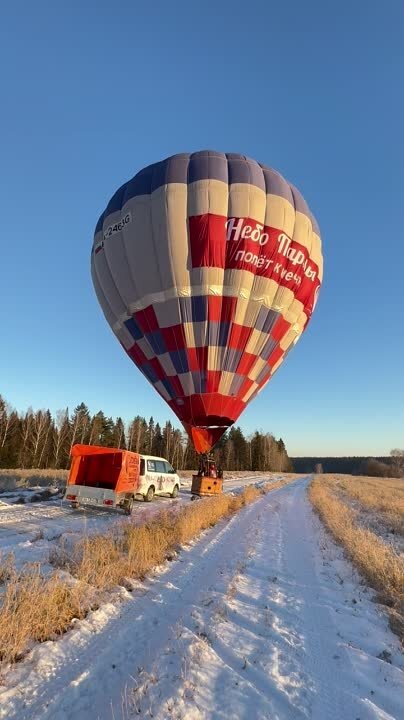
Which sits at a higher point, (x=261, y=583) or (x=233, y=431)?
(x=233, y=431)

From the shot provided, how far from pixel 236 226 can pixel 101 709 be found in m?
15.1

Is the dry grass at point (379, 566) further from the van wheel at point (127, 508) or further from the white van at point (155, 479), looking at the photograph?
the white van at point (155, 479)

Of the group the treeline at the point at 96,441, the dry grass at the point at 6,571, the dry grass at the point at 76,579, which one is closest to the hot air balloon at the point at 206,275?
the dry grass at the point at 76,579

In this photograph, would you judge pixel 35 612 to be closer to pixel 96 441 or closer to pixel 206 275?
pixel 206 275

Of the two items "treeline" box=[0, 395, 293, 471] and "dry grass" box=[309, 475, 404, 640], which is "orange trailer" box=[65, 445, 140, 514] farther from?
"treeline" box=[0, 395, 293, 471]

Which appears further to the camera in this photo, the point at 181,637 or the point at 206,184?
the point at 206,184

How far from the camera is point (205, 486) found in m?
18.2

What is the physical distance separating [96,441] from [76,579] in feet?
218

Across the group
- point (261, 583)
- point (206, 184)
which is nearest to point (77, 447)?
point (261, 583)

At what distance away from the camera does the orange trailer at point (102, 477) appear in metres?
14.0

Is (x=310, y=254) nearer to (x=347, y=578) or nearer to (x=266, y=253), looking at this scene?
(x=266, y=253)

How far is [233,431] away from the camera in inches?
4333

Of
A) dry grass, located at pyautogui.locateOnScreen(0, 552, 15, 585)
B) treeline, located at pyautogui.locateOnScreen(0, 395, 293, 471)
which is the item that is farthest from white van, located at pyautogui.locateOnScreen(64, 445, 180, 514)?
treeline, located at pyautogui.locateOnScreen(0, 395, 293, 471)

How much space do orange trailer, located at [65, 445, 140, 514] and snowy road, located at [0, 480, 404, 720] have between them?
682cm
